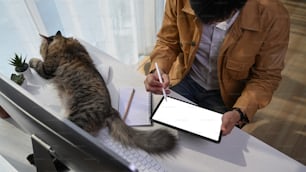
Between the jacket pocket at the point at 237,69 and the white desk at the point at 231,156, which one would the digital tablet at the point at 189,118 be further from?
the jacket pocket at the point at 237,69

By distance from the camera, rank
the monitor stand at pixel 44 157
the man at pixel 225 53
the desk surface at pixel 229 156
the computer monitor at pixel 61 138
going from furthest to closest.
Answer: the man at pixel 225 53, the desk surface at pixel 229 156, the monitor stand at pixel 44 157, the computer monitor at pixel 61 138

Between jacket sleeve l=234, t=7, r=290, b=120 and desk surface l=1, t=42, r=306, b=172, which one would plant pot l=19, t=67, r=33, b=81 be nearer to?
desk surface l=1, t=42, r=306, b=172

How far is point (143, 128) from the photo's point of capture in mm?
760

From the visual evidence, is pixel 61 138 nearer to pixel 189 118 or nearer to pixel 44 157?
pixel 44 157

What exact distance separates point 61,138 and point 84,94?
434 millimetres

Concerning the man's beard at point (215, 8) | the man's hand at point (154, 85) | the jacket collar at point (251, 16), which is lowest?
the man's hand at point (154, 85)

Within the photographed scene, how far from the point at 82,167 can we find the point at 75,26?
96cm

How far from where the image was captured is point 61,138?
16.2 inches

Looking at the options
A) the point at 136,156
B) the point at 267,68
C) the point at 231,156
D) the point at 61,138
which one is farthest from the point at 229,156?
the point at 61,138

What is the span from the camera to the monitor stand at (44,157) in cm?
50

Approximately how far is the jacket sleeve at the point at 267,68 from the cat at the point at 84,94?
31 centimetres

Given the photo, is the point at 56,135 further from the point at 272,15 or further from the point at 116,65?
the point at 272,15

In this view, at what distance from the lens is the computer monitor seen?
0.35m

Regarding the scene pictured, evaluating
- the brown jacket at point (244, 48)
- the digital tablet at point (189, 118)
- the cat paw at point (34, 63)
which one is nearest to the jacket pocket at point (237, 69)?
the brown jacket at point (244, 48)
